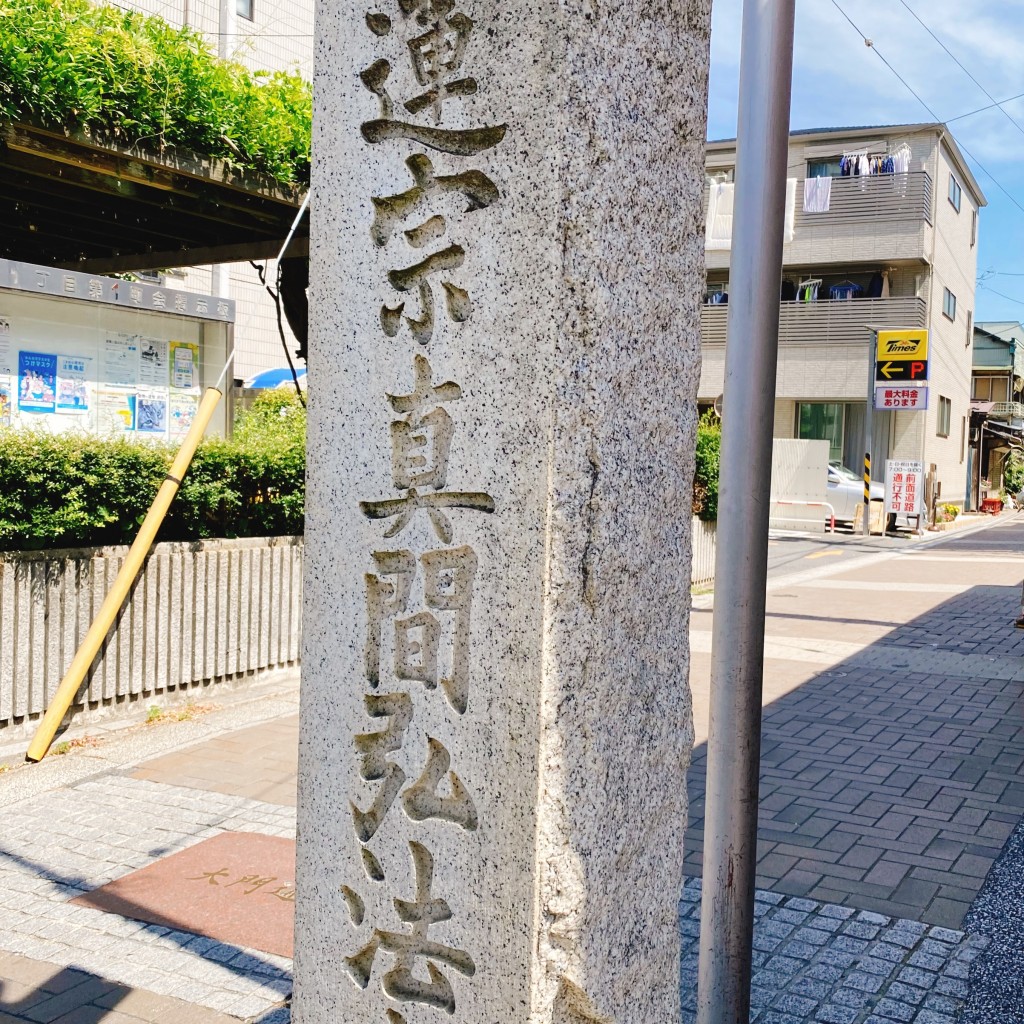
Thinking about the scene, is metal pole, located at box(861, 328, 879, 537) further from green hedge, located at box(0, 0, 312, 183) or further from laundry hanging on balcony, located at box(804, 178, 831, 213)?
green hedge, located at box(0, 0, 312, 183)

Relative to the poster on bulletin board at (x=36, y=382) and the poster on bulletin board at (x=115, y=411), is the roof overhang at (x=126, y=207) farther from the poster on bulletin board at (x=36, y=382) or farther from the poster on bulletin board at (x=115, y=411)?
the poster on bulletin board at (x=115, y=411)

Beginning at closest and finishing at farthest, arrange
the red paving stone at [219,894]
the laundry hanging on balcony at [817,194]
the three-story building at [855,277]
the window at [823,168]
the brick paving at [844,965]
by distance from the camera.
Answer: the brick paving at [844,965], the red paving stone at [219,894], the laundry hanging on balcony at [817,194], the three-story building at [855,277], the window at [823,168]

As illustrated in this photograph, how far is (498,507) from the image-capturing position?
2156 mm

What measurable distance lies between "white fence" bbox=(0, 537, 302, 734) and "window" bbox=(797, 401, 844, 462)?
24.0 meters

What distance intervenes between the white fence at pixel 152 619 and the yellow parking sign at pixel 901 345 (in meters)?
19.1

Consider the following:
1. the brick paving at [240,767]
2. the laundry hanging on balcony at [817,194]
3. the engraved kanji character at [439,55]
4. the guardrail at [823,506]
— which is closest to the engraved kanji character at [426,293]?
the engraved kanji character at [439,55]

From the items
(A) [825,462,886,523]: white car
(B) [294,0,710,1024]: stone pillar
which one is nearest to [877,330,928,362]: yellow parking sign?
(A) [825,462,886,523]: white car

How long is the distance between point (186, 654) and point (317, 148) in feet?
16.4

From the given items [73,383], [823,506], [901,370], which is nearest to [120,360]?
[73,383]

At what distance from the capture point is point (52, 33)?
5449 mm

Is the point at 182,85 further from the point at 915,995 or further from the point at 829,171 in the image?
the point at 829,171

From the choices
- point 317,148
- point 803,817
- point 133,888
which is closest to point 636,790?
point 317,148

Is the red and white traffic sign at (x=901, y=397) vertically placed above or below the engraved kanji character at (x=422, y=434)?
above

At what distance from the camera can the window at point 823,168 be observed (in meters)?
29.1
